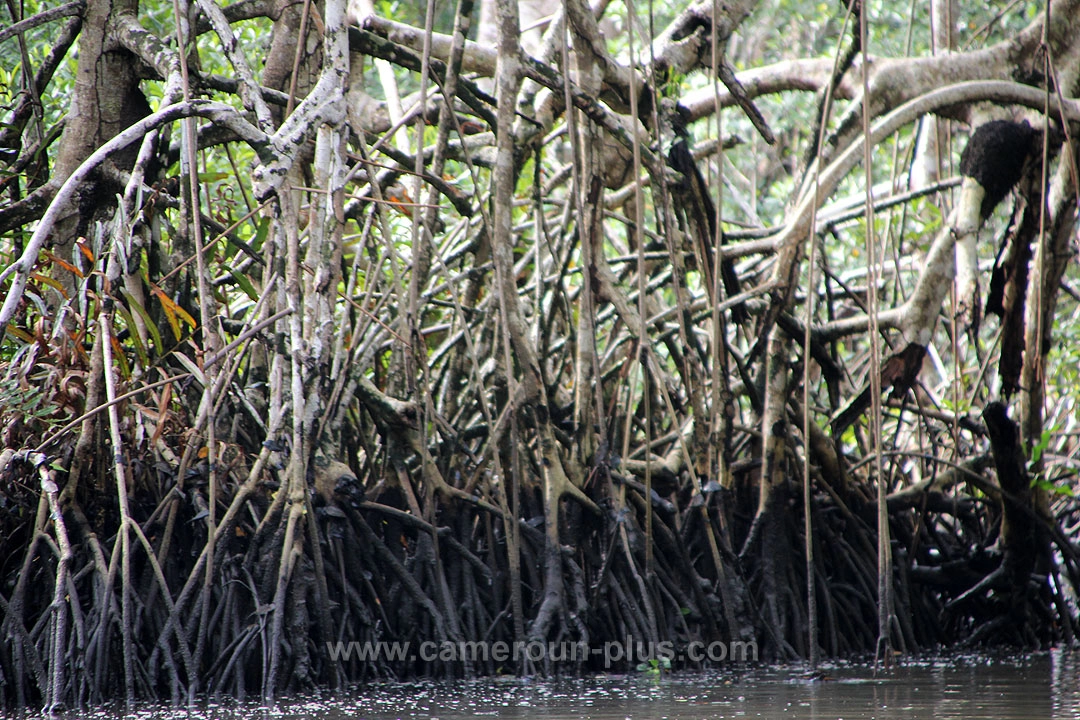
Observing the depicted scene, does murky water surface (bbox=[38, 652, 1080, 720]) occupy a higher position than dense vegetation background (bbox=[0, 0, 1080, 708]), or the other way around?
dense vegetation background (bbox=[0, 0, 1080, 708])

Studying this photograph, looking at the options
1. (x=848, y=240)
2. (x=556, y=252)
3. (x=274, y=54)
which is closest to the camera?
(x=274, y=54)

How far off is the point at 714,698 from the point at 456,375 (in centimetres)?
186

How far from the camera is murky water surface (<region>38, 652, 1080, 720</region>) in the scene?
3326 millimetres

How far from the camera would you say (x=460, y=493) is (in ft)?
14.5

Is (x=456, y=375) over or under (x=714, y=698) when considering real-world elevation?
over

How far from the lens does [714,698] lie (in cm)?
365

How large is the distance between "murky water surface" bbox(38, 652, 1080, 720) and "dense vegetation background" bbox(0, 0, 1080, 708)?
196 millimetres

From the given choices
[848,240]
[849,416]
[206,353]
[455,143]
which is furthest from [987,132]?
[848,240]

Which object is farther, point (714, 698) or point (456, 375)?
point (456, 375)

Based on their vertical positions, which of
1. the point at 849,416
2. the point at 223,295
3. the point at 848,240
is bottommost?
the point at 849,416

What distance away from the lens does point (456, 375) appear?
16.5 ft

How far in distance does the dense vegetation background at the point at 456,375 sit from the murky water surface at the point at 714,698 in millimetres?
196

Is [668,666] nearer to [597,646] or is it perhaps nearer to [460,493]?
[597,646]

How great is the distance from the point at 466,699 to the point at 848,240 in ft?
22.0
